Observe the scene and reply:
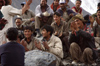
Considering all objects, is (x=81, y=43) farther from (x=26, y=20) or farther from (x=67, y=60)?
(x=26, y=20)

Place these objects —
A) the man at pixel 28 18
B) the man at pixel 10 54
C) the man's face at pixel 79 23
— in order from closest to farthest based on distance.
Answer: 1. the man at pixel 10 54
2. the man's face at pixel 79 23
3. the man at pixel 28 18

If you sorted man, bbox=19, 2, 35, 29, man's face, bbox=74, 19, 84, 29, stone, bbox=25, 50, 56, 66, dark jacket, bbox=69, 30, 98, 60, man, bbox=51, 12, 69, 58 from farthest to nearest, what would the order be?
man, bbox=19, 2, 35, 29 < man, bbox=51, 12, 69, 58 < man's face, bbox=74, 19, 84, 29 < dark jacket, bbox=69, 30, 98, 60 < stone, bbox=25, 50, 56, 66

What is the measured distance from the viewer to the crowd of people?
3529 millimetres

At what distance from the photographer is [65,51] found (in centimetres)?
671

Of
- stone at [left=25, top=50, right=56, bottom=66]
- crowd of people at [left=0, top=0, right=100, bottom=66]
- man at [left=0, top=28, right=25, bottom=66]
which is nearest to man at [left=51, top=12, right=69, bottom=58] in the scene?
crowd of people at [left=0, top=0, right=100, bottom=66]

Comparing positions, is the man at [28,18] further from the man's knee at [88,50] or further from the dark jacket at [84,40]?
the man's knee at [88,50]

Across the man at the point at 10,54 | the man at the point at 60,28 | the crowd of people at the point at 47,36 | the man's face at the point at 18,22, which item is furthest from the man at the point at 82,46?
the man's face at the point at 18,22

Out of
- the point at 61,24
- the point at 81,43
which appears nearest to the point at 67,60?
the point at 81,43

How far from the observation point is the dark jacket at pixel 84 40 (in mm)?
5360

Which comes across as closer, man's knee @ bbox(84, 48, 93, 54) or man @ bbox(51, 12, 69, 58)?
man's knee @ bbox(84, 48, 93, 54)

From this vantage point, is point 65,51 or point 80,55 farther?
point 65,51

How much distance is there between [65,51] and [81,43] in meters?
1.21

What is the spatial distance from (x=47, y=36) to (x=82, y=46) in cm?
102

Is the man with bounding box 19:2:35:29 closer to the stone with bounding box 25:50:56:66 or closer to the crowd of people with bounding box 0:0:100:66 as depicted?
the crowd of people with bounding box 0:0:100:66
